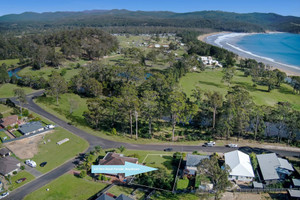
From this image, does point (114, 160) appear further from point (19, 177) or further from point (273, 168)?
point (273, 168)

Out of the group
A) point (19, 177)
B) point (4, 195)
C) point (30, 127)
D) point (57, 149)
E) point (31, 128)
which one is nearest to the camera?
point (4, 195)

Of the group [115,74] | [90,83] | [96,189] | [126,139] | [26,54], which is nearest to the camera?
[96,189]

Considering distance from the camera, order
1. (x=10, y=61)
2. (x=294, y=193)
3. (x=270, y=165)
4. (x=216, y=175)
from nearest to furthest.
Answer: (x=216, y=175) → (x=294, y=193) → (x=270, y=165) → (x=10, y=61)

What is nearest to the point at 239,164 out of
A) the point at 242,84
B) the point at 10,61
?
the point at 242,84

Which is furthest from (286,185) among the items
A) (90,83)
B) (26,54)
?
(26,54)

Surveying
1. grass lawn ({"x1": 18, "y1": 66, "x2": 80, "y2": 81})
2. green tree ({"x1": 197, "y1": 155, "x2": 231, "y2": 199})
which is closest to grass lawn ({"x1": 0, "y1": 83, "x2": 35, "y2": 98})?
→ grass lawn ({"x1": 18, "y1": 66, "x2": 80, "y2": 81})

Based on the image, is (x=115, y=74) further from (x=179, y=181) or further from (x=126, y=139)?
(x=179, y=181)
